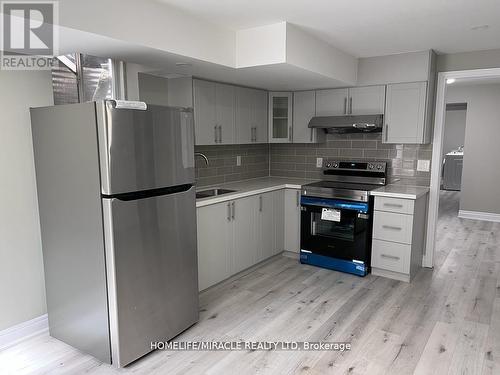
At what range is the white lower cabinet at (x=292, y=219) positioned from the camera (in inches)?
165

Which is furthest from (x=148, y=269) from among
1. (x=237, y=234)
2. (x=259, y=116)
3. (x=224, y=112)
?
(x=259, y=116)

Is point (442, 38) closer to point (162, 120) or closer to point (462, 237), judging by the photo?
point (162, 120)

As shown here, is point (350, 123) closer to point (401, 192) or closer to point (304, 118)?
point (304, 118)

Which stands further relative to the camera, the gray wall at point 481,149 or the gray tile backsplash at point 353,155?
the gray wall at point 481,149

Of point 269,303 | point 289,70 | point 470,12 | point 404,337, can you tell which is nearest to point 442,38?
point 470,12

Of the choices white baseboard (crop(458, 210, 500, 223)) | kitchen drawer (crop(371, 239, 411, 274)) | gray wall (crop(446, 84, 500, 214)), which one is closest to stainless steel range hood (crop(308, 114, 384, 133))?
kitchen drawer (crop(371, 239, 411, 274))

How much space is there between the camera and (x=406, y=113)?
12.5 feet

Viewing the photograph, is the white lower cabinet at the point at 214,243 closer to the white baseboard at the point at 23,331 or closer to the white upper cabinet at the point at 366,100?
the white baseboard at the point at 23,331

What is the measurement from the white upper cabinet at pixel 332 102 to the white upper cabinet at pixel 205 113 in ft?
4.45

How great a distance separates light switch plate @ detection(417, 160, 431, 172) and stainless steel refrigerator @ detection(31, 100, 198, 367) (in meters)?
2.66

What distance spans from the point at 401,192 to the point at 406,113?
867mm

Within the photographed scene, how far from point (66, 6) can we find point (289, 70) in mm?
1802

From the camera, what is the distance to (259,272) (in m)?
3.89

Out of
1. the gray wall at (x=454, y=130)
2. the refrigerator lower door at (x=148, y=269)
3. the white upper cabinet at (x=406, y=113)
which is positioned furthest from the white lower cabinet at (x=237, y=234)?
the gray wall at (x=454, y=130)
